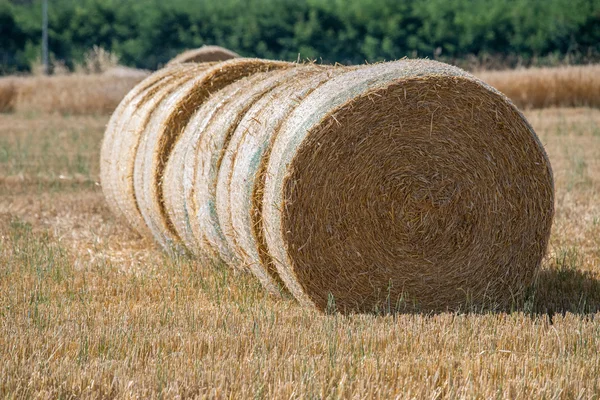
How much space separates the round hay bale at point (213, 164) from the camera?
602cm

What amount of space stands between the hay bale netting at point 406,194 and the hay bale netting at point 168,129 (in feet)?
5.31

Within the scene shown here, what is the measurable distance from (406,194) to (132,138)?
2874 millimetres

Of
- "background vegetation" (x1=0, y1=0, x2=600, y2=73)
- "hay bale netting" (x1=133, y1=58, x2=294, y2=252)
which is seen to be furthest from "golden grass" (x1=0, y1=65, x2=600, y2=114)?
"hay bale netting" (x1=133, y1=58, x2=294, y2=252)

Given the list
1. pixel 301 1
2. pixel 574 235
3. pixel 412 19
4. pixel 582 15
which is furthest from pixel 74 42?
pixel 574 235

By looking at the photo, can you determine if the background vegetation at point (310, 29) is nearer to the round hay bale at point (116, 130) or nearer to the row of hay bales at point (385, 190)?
the round hay bale at point (116, 130)

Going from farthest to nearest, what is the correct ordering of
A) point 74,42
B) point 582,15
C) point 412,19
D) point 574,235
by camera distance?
point 74,42 < point 412,19 < point 582,15 < point 574,235

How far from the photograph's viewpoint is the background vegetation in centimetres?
3406

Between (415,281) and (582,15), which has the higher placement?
(582,15)

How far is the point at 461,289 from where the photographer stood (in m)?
5.58

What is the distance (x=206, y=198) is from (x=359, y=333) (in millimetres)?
1768

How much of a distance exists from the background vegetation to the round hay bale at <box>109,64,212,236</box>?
83.8ft

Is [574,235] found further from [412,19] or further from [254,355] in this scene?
[412,19]

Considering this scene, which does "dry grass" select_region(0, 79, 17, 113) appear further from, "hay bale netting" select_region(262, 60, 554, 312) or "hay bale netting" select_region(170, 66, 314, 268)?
"hay bale netting" select_region(262, 60, 554, 312)

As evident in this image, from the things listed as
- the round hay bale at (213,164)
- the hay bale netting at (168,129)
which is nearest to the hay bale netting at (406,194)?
the round hay bale at (213,164)
